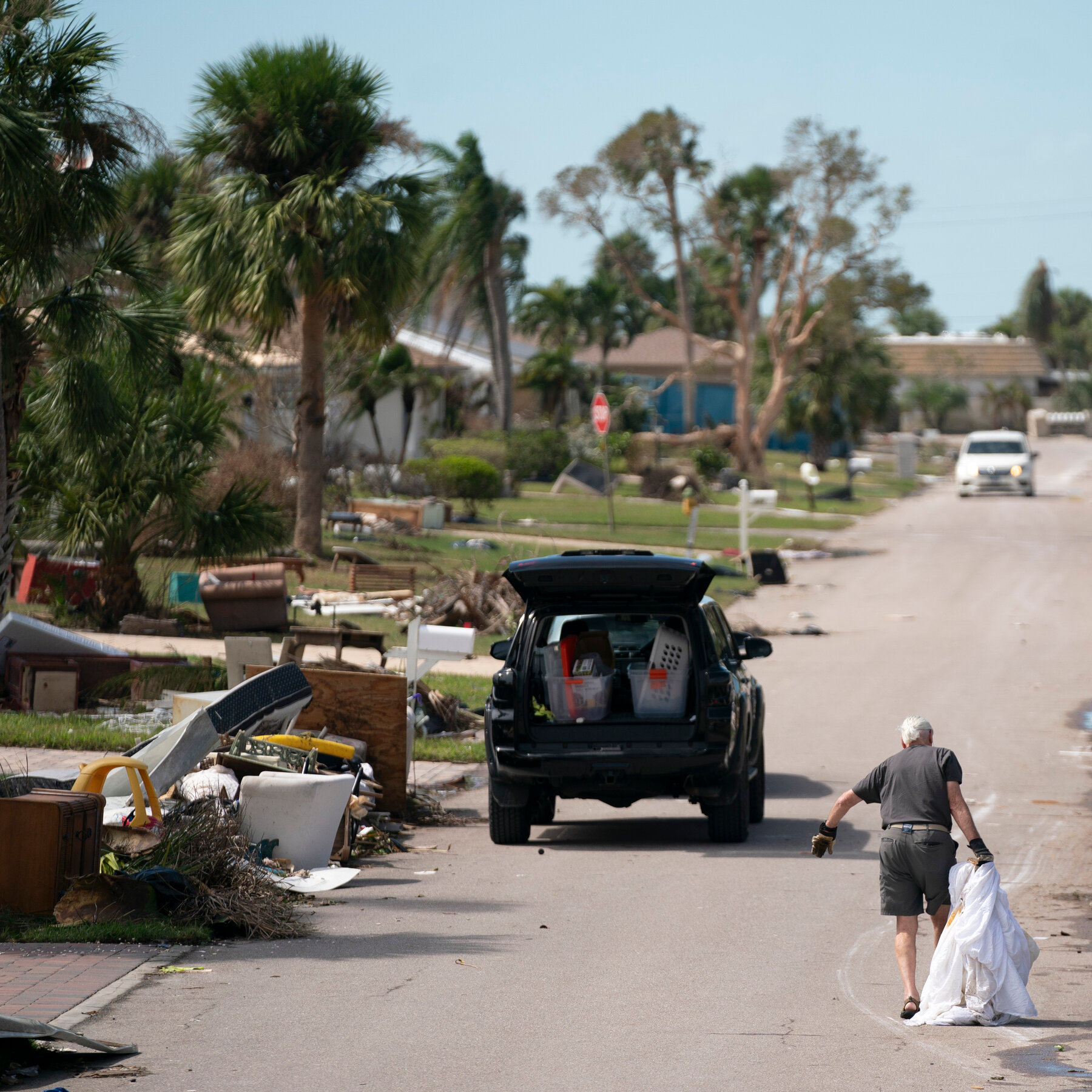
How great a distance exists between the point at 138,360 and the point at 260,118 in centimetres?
1180

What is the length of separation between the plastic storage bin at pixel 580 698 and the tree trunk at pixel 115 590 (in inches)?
396

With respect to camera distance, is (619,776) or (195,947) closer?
(195,947)

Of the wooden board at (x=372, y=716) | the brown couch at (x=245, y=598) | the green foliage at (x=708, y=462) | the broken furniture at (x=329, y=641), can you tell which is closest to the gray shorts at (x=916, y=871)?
the wooden board at (x=372, y=716)

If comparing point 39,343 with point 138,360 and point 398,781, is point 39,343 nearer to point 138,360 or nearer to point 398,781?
point 138,360

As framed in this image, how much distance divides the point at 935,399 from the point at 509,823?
95.5 m

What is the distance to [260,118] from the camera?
25.5 metres

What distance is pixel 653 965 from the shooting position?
734 centimetres

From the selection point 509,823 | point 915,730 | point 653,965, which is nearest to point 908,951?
point 915,730

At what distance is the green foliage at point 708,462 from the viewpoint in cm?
4822

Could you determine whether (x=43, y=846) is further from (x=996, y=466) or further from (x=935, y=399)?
(x=935, y=399)

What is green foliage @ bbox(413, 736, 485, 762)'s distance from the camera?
1364 cm

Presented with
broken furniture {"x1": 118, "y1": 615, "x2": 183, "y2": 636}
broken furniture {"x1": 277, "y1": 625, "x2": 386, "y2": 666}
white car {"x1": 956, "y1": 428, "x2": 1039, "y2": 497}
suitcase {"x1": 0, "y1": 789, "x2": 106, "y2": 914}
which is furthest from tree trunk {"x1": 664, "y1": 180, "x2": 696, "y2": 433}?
suitcase {"x1": 0, "y1": 789, "x2": 106, "y2": 914}

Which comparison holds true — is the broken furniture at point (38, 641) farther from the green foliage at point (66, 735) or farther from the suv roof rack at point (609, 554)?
the suv roof rack at point (609, 554)

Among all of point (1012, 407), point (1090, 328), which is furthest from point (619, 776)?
point (1090, 328)
